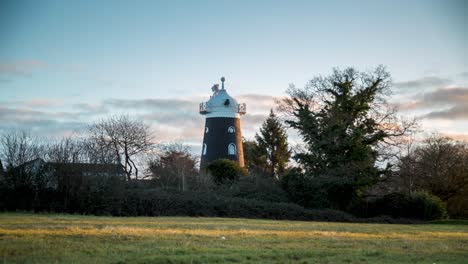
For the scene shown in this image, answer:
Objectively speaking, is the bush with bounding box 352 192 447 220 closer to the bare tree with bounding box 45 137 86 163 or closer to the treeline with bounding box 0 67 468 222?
the treeline with bounding box 0 67 468 222

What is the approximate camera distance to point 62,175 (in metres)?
33.6

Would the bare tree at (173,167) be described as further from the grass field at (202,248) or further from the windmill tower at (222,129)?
the grass field at (202,248)

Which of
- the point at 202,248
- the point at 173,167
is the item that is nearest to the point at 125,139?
the point at 173,167

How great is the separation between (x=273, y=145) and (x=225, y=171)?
1457cm

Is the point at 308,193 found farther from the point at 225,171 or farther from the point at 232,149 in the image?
the point at 232,149

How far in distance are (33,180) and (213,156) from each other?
24.9 m

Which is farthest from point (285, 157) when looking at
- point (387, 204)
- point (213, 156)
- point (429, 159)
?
point (387, 204)

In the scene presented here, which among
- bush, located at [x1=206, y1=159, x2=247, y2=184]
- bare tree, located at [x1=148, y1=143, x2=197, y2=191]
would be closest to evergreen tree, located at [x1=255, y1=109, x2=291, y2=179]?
bare tree, located at [x1=148, y1=143, x2=197, y2=191]

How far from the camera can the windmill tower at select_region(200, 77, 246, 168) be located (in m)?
56.2

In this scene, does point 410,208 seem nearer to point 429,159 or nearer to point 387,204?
point 387,204

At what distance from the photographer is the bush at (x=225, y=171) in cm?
4606

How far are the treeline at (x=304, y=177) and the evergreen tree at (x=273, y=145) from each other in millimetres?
11646

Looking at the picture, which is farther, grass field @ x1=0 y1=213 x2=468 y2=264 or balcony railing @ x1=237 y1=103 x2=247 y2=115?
balcony railing @ x1=237 y1=103 x2=247 y2=115

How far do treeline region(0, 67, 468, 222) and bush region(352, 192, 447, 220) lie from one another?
0.07 m
